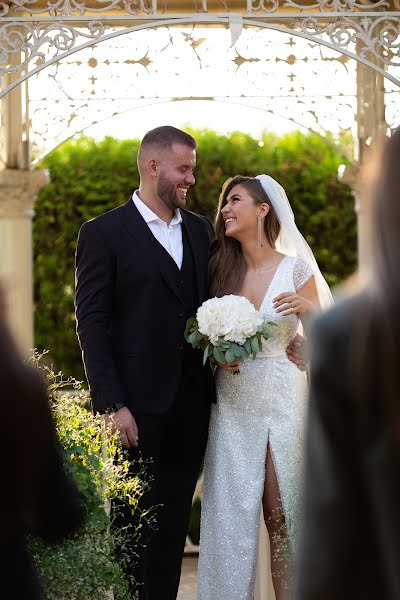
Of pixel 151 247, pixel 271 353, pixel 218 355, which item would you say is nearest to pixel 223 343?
pixel 218 355

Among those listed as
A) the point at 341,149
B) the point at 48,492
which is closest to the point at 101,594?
the point at 48,492

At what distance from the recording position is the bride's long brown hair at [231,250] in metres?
5.13

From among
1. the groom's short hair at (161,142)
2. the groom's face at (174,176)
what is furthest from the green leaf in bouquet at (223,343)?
the groom's short hair at (161,142)

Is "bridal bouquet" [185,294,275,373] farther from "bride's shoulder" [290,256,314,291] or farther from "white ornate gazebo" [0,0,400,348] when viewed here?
"white ornate gazebo" [0,0,400,348]

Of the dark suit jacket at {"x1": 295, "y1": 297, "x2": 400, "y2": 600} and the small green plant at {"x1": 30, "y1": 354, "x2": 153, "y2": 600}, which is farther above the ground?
the dark suit jacket at {"x1": 295, "y1": 297, "x2": 400, "y2": 600}

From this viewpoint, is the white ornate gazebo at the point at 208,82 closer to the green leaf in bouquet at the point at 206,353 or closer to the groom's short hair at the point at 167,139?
the groom's short hair at the point at 167,139

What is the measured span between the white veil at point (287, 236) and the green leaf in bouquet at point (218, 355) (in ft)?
2.03

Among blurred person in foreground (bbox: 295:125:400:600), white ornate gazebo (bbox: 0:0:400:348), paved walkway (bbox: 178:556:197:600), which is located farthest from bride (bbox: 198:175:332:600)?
blurred person in foreground (bbox: 295:125:400:600)

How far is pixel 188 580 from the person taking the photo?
743 cm

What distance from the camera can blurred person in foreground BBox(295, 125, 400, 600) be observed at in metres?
1.33

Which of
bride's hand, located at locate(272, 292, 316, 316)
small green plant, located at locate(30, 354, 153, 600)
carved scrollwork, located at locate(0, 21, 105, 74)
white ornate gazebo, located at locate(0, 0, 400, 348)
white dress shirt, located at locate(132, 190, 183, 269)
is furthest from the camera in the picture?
white ornate gazebo, located at locate(0, 0, 400, 348)

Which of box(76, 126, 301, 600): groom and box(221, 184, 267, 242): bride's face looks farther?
box(221, 184, 267, 242): bride's face

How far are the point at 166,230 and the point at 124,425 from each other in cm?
88

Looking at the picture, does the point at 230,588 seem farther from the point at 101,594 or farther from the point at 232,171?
the point at 232,171
